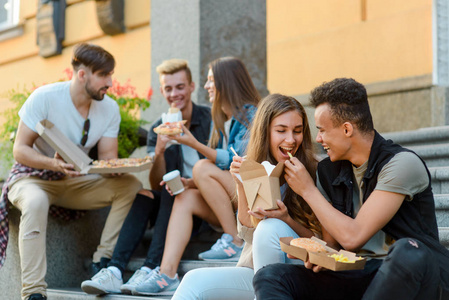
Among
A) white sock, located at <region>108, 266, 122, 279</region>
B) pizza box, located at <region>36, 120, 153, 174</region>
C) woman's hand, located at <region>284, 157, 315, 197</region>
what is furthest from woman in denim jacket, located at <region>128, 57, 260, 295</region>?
woman's hand, located at <region>284, 157, 315, 197</region>

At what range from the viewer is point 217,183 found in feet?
15.0

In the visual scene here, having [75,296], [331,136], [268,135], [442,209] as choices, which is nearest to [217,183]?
[268,135]

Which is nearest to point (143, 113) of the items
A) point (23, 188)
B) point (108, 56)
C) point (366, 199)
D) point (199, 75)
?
point (199, 75)

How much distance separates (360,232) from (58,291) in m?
2.61

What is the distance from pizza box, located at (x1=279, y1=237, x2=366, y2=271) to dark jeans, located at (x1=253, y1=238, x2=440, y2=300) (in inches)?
3.4

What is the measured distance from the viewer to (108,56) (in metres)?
5.23

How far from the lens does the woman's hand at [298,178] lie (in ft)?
10.4

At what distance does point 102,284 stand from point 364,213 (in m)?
→ 2.08

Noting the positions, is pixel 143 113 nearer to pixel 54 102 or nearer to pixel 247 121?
pixel 54 102

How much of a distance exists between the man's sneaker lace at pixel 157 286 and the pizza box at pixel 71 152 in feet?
2.62

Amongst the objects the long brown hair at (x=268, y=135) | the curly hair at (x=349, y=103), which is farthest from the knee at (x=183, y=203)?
the curly hair at (x=349, y=103)

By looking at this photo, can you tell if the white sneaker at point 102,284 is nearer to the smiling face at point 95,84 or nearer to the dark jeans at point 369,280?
the smiling face at point 95,84

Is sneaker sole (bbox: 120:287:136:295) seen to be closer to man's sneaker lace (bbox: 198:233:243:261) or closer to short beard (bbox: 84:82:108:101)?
man's sneaker lace (bbox: 198:233:243:261)

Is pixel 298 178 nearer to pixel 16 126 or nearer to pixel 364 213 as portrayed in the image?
pixel 364 213
